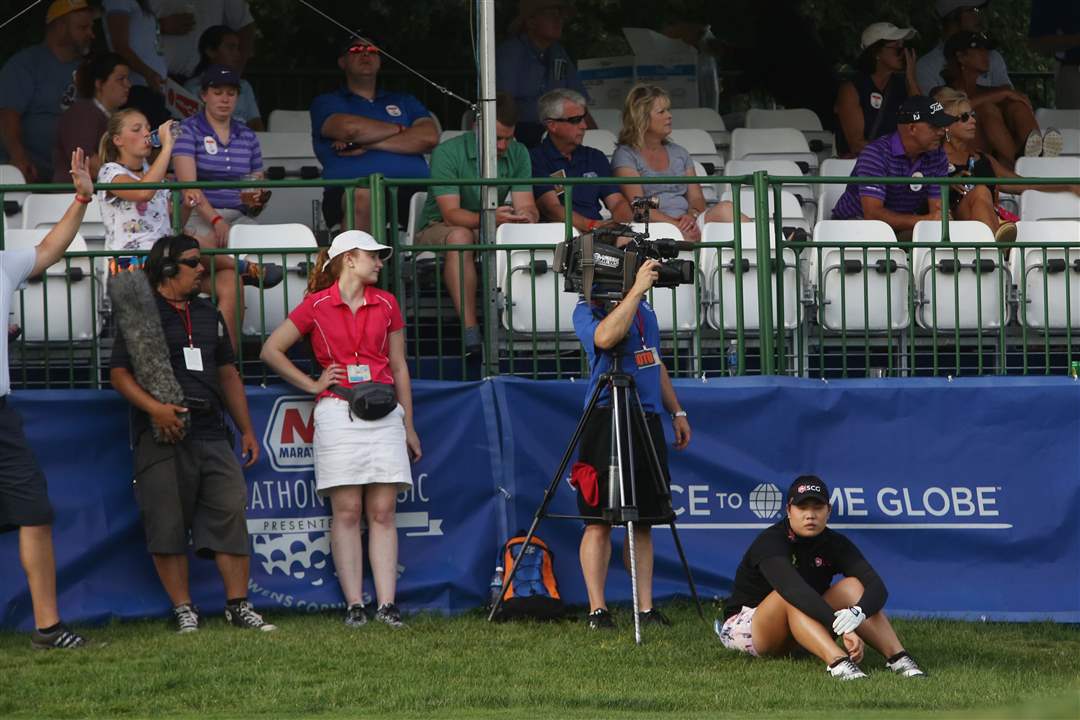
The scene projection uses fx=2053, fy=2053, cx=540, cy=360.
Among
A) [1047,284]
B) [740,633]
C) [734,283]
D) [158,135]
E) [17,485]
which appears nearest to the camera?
[740,633]

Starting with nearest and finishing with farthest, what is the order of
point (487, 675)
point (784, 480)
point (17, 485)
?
point (487, 675), point (17, 485), point (784, 480)

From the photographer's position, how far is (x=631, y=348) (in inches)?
414

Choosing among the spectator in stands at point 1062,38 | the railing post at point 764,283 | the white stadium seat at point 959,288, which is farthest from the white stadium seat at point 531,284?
the spectator in stands at point 1062,38

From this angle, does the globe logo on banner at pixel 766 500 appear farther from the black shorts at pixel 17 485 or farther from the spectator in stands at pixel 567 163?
the black shorts at pixel 17 485

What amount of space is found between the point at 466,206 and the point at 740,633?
338 centimetres

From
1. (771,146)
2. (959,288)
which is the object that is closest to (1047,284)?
(959,288)

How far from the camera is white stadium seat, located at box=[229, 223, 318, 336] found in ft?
37.5

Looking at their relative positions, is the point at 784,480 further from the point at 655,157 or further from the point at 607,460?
the point at 655,157

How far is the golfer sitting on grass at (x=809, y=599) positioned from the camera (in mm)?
9492

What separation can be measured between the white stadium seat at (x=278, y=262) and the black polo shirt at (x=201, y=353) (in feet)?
2.58

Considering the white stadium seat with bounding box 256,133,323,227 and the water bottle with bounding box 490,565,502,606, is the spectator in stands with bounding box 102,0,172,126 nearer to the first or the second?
the white stadium seat with bounding box 256,133,323,227

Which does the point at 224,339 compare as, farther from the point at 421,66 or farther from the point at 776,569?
the point at 421,66

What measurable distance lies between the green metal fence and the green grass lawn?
66.3 inches

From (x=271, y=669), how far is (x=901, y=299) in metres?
4.57
